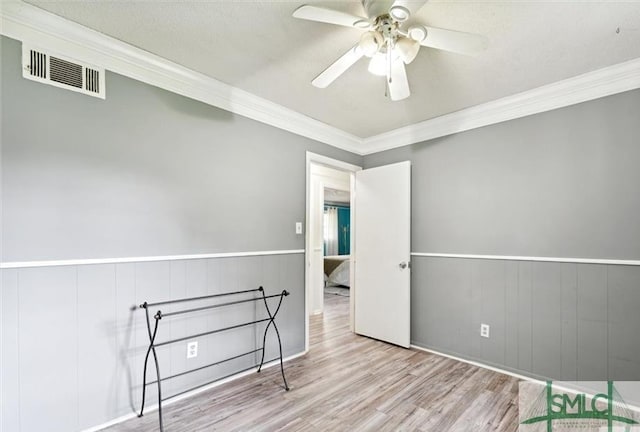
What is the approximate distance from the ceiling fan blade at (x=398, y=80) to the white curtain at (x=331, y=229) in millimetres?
8134

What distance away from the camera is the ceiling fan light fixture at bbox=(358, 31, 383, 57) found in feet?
5.49

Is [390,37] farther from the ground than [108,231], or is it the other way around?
[390,37]

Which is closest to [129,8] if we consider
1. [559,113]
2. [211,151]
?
[211,151]

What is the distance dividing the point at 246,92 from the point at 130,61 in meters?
0.88

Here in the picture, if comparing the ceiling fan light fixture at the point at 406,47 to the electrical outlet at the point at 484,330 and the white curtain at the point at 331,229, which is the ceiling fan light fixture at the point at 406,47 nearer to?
the electrical outlet at the point at 484,330

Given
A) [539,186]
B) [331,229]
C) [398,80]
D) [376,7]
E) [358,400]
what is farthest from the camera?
[331,229]

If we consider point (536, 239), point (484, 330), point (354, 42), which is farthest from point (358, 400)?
point (354, 42)

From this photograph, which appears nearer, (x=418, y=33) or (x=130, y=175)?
(x=418, y=33)

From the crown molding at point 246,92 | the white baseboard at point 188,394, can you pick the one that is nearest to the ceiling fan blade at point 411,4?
the crown molding at point 246,92

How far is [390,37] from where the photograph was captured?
5.50 feet

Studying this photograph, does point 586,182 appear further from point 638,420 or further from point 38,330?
point 38,330

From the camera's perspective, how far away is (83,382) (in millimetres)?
1898

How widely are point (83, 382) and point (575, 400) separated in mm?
3384

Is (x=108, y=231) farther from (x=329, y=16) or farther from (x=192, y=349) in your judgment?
(x=329, y=16)
